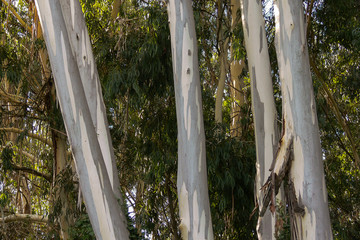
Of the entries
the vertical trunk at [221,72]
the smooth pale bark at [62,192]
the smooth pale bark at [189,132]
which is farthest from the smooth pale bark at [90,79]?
the smooth pale bark at [62,192]

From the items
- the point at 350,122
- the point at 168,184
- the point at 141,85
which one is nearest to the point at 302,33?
the point at 141,85

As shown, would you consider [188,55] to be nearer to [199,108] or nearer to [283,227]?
[199,108]

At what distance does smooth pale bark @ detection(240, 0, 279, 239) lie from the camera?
405 centimetres

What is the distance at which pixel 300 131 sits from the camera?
327cm

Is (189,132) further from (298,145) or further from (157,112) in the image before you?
(157,112)

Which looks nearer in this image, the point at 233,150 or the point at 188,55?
the point at 188,55

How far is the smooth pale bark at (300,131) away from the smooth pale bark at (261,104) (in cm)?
69

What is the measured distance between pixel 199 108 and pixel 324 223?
1.27 metres

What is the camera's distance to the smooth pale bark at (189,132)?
3.73 meters

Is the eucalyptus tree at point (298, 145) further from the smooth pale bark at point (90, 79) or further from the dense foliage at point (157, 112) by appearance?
the dense foliage at point (157, 112)

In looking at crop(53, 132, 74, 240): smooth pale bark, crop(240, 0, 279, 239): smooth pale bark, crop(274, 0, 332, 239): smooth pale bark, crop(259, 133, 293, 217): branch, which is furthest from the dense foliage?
crop(274, 0, 332, 239): smooth pale bark

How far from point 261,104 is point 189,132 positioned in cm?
68

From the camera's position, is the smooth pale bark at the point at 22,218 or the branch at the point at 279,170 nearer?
the branch at the point at 279,170

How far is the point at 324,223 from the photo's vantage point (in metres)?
3.13
